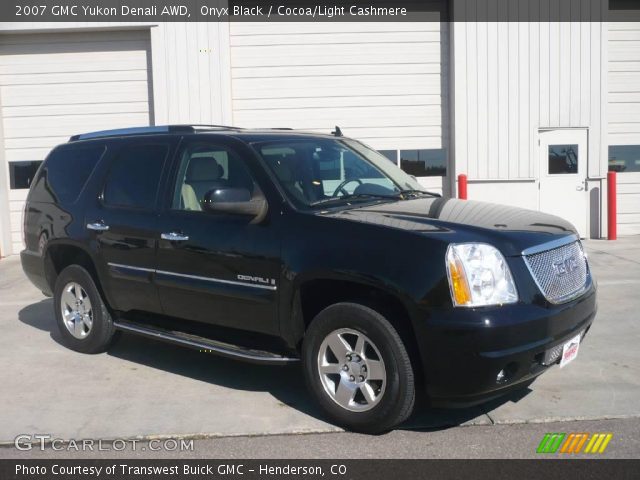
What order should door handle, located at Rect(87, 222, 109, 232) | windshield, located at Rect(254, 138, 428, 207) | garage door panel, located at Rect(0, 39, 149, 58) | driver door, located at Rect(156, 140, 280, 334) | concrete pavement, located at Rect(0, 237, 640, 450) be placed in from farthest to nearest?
garage door panel, located at Rect(0, 39, 149, 58), door handle, located at Rect(87, 222, 109, 232), windshield, located at Rect(254, 138, 428, 207), driver door, located at Rect(156, 140, 280, 334), concrete pavement, located at Rect(0, 237, 640, 450)

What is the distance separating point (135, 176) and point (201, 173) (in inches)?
28.1

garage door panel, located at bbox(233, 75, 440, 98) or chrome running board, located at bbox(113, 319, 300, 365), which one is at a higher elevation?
garage door panel, located at bbox(233, 75, 440, 98)

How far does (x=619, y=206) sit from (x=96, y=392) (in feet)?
35.6

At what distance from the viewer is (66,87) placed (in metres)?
12.5

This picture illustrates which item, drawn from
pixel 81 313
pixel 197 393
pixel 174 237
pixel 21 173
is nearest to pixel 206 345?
pixel 197 393

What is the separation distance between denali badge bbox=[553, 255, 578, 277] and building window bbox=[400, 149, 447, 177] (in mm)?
8337

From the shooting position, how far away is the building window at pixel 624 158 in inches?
518

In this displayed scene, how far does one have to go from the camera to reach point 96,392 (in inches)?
207

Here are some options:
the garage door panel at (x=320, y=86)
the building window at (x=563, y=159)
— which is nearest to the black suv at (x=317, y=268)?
the garage door panel at (x=320, y=86)

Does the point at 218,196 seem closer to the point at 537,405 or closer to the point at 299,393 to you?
the point at 299,393

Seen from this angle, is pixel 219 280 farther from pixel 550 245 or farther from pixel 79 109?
pixel 79 109

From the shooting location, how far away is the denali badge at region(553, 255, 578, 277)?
4.31 meters

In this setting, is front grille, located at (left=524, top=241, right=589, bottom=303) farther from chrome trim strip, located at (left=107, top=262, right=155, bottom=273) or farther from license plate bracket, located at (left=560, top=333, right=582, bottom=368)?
chrome trim strip, located at (left=107, top=262, right=155, bottom=273)

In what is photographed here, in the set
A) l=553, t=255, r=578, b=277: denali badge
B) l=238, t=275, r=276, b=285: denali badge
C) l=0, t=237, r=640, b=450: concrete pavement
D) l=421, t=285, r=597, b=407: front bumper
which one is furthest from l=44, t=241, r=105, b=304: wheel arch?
l=553, t=255, r=578, b=277: denali badge
